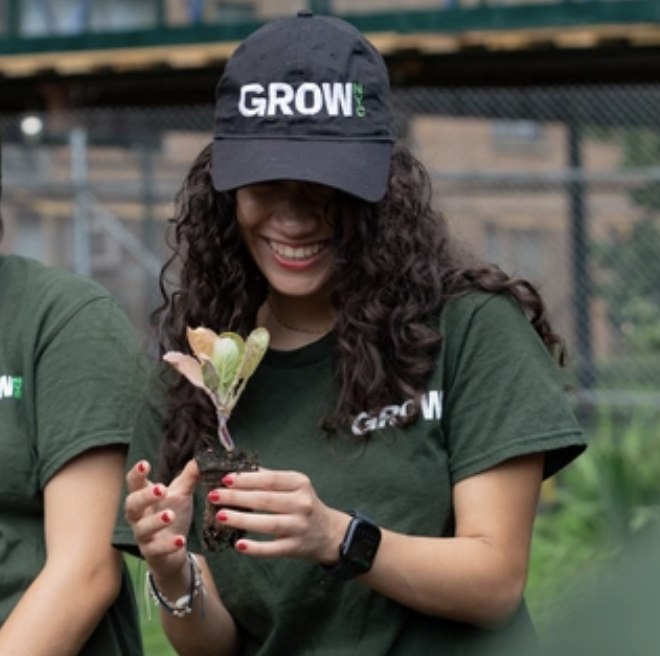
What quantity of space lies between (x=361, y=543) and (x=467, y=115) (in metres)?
8.35

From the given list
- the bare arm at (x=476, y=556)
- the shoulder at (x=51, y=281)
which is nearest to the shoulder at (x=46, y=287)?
the shoulder at (x=51, y=281)

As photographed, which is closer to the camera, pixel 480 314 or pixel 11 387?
pixel 480 314

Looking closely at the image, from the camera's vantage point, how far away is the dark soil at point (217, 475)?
2.59 metres

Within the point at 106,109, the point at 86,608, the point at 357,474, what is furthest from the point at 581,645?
the point at 106,109

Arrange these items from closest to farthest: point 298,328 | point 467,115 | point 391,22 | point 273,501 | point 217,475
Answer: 1. point 273,501
2. point 217,475
3. point 298,328
4. point 391,22
5. point 467,115

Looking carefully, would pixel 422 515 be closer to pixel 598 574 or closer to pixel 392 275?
pixel 392 275

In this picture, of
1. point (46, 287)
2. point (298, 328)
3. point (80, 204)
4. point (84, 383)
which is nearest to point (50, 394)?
point (84, 383)

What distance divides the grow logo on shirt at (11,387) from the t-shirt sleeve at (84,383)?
0.10 ft

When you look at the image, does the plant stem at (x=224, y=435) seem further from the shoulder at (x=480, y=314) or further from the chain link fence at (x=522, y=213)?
the chain link fence at (x=522, y=213)

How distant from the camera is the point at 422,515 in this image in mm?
2725

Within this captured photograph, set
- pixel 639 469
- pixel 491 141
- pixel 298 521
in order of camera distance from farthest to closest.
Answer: pixel 491 141
pixel 639 469
pixel 298 521

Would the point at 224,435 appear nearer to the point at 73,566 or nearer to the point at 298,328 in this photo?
the point at 298,328

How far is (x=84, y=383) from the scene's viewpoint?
10.2 ft

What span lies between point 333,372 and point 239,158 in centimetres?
41
